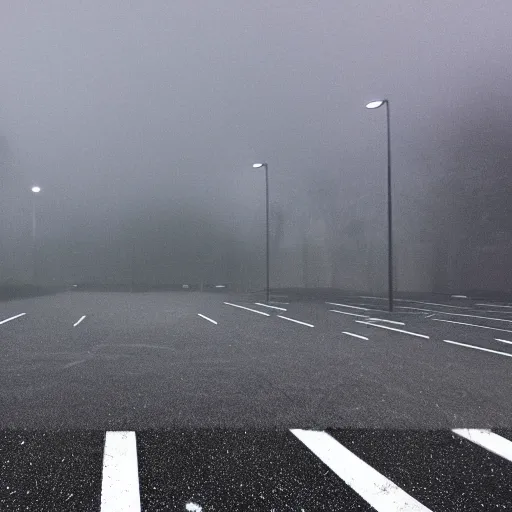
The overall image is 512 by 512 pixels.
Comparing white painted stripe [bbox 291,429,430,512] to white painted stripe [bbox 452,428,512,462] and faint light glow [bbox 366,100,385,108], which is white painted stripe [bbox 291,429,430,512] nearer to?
white painted stripe [bbox 452,428,512,462]

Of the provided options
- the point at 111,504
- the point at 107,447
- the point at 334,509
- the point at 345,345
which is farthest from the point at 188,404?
the point at 345,345

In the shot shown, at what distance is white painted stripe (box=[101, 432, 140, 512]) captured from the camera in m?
3.06

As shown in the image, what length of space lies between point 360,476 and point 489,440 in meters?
1.68

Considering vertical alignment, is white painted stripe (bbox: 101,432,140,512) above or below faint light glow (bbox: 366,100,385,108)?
below

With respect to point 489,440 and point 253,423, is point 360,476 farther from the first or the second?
point 489,440

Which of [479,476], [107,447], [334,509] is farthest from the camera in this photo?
[107,447]

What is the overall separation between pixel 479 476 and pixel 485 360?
5641 millimetres

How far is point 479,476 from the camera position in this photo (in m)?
3.50

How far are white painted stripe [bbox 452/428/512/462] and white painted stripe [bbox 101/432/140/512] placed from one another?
321 cm

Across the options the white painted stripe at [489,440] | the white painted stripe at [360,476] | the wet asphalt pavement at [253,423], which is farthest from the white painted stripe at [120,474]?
the white painted stripe at [489,440]

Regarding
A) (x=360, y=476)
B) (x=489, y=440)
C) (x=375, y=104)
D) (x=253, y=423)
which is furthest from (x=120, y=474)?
(x=375, y=104)

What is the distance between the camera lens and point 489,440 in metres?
4.31

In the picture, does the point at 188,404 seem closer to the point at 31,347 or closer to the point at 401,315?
the point at 31,347

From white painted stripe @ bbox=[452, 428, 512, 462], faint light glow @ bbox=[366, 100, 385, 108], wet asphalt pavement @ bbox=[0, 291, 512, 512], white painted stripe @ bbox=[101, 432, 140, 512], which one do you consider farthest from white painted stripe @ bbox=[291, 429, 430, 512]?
faint light glow @ bbox=[366, 100, 385, 108]
